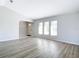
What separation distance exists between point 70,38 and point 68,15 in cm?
205

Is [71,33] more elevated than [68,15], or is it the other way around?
[68,15]

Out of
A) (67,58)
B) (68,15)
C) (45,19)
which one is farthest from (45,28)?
(67,58)

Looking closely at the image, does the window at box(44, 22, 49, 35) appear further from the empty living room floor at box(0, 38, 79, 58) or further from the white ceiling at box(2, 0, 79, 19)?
the empty living room floor at box(0, 38, 79, 58)

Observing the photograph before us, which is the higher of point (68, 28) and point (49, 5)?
point (49, 5)

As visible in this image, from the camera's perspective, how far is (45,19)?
31.2 feet

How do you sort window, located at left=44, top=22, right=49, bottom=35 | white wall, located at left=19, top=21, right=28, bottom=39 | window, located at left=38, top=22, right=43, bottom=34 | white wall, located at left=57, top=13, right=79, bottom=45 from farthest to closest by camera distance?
white wall, located at left=19, top=21, right=28, bottom=39 < window, located at left=38, top=22, right=43, bottom=34 < window, located at left=44, top=22, right=49, bottom=35 < white wall, located at left=57, top=13, right=79, bottom=45

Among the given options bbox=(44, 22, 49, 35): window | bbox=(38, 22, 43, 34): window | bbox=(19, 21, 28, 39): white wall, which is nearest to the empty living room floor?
bbox=(44, 22, 49, 35): window

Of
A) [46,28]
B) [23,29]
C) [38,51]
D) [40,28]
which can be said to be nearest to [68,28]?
[46,28]

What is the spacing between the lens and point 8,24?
747 centimetres

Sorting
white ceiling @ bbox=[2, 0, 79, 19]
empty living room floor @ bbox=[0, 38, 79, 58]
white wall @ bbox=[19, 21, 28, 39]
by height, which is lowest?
empty living room floor @ bbox=[0, 38, 79, 58]

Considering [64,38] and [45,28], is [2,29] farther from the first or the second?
Result: [64,38]

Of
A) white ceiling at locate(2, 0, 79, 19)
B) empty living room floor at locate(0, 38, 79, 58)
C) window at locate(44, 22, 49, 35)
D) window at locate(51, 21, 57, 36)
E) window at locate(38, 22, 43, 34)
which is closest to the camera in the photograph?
empty living room floor at locate(0, 38, 79, 58)

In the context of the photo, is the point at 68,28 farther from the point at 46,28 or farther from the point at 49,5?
the point at 46,28

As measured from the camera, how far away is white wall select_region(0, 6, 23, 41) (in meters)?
6.94
